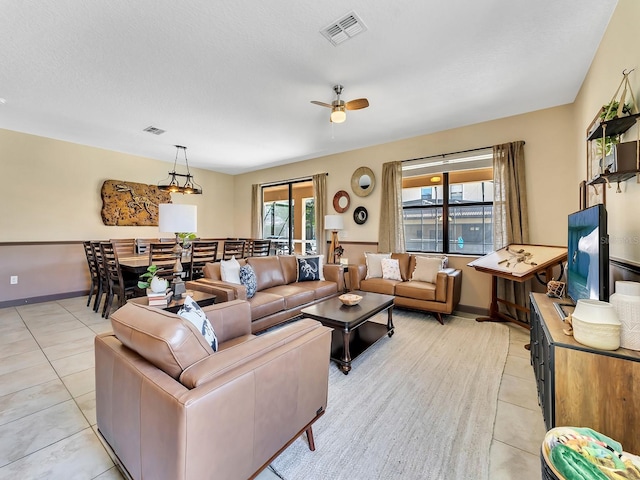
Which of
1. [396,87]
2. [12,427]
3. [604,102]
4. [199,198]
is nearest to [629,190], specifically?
[604,102]

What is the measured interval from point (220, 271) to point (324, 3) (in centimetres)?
277

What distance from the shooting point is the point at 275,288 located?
12.0 ft

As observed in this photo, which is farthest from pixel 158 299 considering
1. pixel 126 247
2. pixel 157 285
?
pixel 126 247

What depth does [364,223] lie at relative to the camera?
201 inches

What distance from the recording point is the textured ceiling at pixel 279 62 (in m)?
1.96

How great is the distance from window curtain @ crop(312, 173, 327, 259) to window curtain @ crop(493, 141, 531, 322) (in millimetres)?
2919

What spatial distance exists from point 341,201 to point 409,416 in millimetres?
4052

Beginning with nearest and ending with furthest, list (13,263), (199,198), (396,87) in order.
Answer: (396,87) < (13,263) < (199,198)

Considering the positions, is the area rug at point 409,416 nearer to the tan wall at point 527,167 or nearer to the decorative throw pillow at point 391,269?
the decorative throw pillow at point 391,269

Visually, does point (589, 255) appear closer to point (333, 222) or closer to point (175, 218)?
point (175, 218)

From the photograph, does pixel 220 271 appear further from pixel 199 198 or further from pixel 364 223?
pixel 199 198

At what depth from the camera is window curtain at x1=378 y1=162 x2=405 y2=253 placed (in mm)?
4609

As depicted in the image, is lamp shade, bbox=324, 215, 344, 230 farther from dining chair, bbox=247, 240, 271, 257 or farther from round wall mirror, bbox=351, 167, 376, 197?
dining chair, bbox=247, 240, 271, 257

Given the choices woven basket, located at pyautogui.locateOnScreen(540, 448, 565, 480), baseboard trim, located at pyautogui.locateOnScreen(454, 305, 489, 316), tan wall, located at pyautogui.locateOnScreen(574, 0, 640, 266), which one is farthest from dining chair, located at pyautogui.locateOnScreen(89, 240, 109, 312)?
tan wall, located at pyautogui.locateOnScreen(574, 0, 640, 266)
